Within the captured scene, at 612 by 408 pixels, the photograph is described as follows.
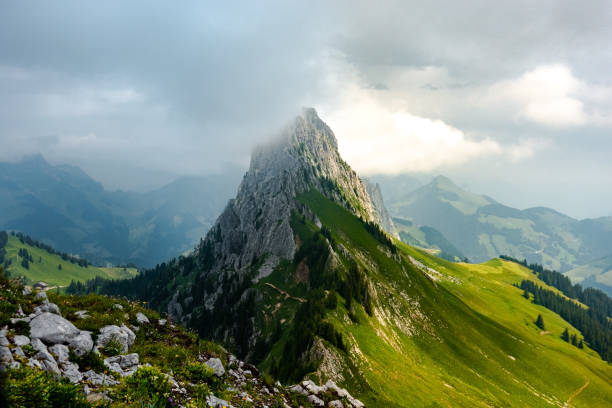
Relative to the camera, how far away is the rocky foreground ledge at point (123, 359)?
12.2 metres

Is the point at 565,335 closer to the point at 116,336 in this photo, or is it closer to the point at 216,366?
the point at 216,366

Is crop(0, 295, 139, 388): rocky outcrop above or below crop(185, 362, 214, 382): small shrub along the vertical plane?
above

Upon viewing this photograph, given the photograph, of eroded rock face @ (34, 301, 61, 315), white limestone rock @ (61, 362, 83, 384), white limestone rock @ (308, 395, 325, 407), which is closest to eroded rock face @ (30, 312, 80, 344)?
eroded rock face @ (34, 301, 61, 315)

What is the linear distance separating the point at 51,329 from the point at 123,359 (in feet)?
13.1

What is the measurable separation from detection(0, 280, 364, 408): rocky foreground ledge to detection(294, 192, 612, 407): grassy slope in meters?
40.9

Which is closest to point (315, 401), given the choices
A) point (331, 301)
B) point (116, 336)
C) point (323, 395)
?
point (323, 395)

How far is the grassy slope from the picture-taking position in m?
64.2

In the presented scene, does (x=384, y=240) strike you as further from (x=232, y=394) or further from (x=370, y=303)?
(x=232, y=394)

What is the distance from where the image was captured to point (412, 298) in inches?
4793

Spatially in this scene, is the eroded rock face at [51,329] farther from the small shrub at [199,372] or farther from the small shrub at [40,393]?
the small shrub at [199,372]

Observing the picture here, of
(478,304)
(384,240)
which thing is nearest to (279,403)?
(384,240)

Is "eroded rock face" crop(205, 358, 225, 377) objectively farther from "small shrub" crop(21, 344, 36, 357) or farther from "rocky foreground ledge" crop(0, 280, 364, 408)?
"small shrub" crop(21, 344, 36, 357)

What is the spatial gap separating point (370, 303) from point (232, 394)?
85.2 m

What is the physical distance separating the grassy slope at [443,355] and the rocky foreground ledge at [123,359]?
40933mm
